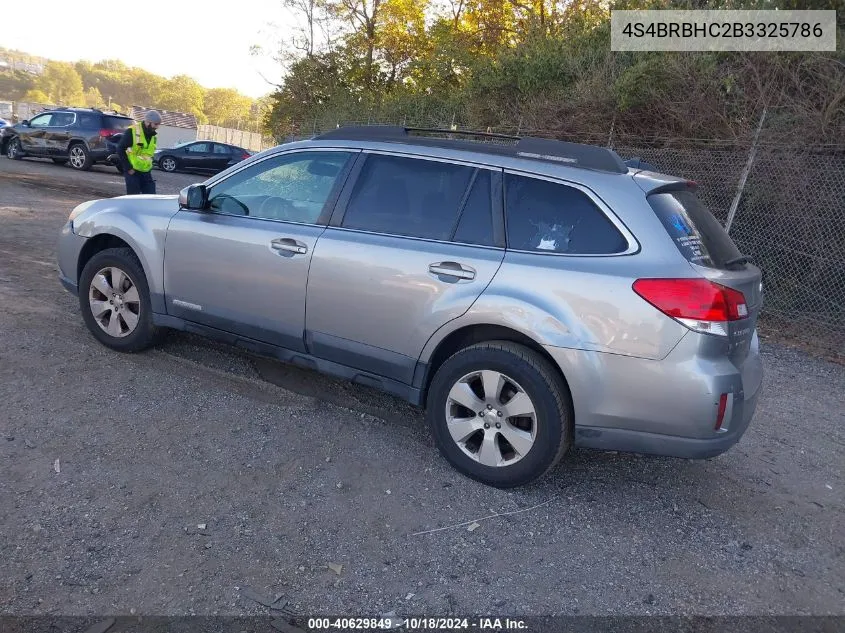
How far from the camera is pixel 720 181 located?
8773 millimetres

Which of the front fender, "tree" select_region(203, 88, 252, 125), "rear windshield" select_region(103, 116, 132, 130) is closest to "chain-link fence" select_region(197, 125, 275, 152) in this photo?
"rear windshield" select_region(103, 116, 132, 130)

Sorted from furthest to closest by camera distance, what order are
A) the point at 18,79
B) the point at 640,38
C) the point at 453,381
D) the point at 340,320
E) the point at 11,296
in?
the point at 18,79 < the point at 640,38 < the point at 11,296 < the point at 340,320 < the point at 453,381

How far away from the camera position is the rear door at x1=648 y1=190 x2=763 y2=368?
10.8 ft

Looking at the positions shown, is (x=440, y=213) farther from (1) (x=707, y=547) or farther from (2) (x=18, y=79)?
(2) (x=18, y=79)

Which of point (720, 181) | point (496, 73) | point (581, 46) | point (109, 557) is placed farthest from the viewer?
point (496, 73)

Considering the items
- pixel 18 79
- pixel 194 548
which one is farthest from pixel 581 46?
pixel 18 79

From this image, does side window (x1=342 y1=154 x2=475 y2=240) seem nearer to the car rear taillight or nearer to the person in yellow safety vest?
the car rear taillight

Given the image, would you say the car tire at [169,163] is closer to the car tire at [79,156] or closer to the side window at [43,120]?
the side window at [43,120]

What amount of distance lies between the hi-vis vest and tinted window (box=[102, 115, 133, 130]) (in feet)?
36.2

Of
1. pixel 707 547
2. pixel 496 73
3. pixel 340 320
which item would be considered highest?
pixel 496 73

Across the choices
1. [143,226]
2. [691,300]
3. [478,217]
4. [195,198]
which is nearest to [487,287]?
[478,217]

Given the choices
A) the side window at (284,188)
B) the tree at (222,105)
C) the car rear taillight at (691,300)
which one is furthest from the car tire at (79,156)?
the tree at (222,105)

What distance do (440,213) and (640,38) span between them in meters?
9.07

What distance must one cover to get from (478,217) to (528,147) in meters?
0.53
